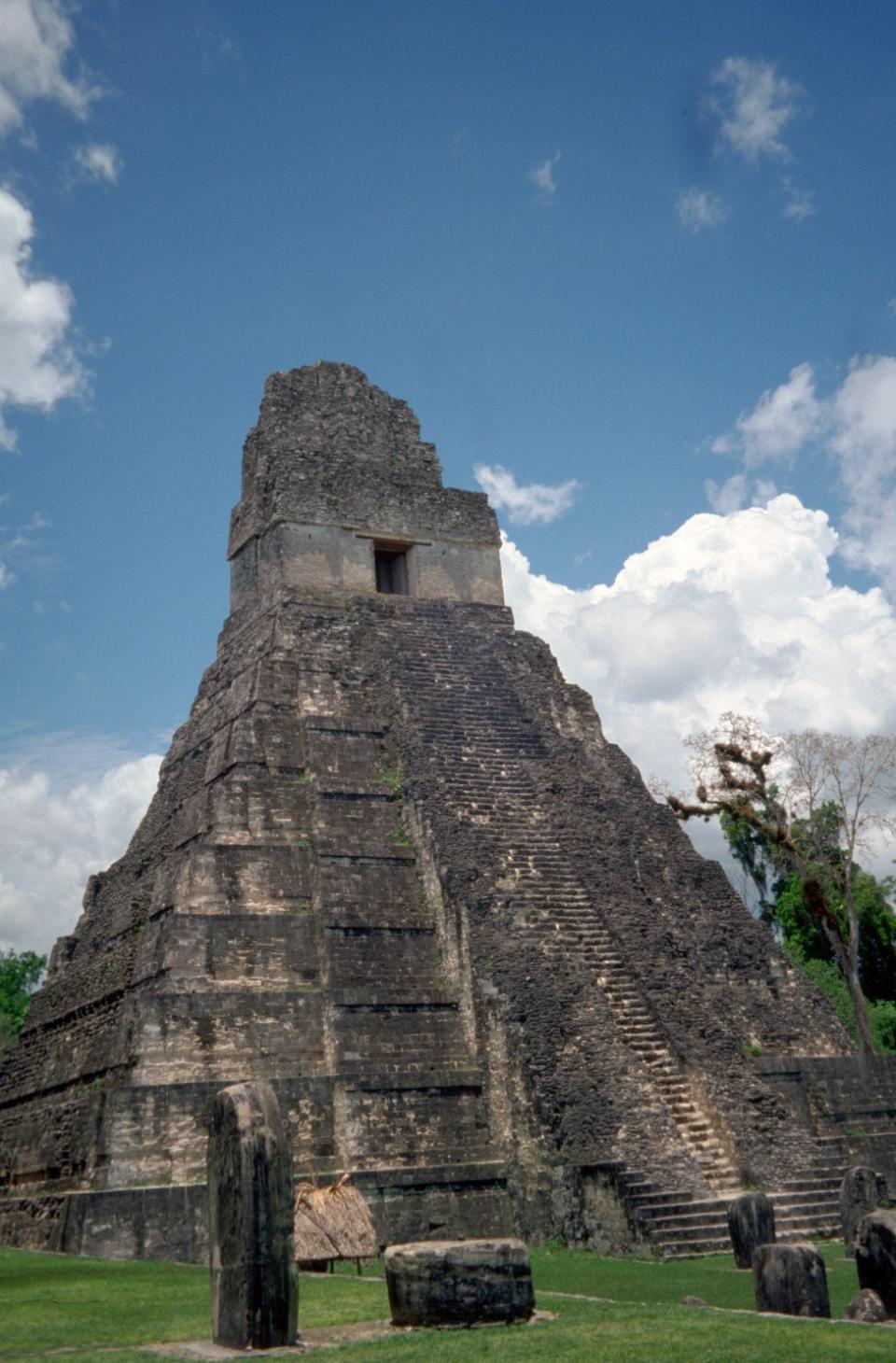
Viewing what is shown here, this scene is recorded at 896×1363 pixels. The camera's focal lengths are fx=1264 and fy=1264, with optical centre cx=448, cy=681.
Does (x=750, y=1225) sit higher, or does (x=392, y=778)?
(x=392, y=778)

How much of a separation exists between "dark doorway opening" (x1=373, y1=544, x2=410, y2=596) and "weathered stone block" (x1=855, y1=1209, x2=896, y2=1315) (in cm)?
1364

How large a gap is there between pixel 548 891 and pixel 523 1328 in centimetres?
848

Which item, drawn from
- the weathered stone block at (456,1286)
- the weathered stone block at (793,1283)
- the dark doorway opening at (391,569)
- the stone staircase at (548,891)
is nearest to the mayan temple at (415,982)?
the stone staircase at (548,891)

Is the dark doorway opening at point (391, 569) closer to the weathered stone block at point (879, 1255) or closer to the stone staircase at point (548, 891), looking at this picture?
the stone staircase at point (548, 891)

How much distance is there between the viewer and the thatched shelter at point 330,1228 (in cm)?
991

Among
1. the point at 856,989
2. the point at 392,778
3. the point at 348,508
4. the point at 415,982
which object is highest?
the point at 348,508

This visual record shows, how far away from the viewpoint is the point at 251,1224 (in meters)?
6.36

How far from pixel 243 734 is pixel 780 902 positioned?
20.1m

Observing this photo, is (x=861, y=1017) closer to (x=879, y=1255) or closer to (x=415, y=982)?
(x=415, y=982)

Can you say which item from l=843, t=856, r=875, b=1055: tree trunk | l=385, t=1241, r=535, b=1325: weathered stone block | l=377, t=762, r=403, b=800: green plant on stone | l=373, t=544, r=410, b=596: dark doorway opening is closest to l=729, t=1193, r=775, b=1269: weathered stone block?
l=385, t=1241, r=535, b=1325: weathered stone block

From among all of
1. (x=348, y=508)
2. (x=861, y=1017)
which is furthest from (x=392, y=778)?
(x=861, y=1017)

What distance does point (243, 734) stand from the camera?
52.1ft

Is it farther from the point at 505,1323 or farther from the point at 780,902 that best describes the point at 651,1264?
the point at 780,902

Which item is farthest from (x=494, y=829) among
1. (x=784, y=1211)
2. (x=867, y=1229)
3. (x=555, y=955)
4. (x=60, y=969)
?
(x=867, y=1229)
